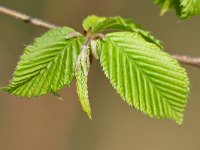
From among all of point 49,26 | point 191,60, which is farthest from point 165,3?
point 49,26

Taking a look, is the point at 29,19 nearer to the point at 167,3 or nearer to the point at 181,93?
the point at 167,3

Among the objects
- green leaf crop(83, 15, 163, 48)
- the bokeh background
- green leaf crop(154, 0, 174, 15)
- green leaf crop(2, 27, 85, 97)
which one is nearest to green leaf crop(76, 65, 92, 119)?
green leaf crop(2, 27, 85, 97)

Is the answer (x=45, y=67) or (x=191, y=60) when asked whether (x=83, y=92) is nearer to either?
(x=45, y=67)

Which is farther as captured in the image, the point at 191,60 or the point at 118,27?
the point at 191,60

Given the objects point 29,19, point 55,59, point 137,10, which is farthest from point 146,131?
point 55,59

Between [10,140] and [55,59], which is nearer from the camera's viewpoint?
[55,59]

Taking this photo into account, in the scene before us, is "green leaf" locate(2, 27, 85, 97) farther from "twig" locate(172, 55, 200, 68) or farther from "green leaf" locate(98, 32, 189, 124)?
"twig" locate(172, 55, 200, 68)

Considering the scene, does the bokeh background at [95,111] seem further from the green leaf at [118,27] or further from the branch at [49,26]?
the green leaf at [118,27]
